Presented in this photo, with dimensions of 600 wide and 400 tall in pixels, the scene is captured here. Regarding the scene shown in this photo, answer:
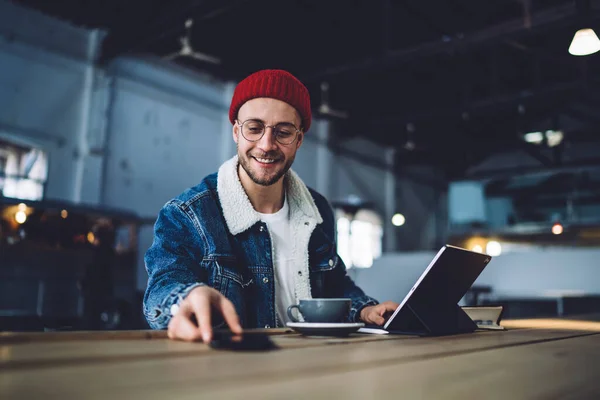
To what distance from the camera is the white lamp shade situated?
4492mm

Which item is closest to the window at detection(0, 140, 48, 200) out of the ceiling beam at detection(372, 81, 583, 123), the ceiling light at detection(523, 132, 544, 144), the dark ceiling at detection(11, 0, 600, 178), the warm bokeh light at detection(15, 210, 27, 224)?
the warm bokeh light at detection(15, 210, 27, 224)

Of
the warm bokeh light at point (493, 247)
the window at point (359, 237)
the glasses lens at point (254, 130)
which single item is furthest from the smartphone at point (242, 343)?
the warm bokeh light at point (493, 247)

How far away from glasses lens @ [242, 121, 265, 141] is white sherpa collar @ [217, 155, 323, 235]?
0.15 m

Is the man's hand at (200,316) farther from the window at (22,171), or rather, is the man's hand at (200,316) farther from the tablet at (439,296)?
the window at (22,171)

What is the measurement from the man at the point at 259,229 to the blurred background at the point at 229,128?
8.70ft

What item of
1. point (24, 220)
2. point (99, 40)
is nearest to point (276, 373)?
point (24, 220)

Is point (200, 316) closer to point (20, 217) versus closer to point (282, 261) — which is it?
point (282, 261)

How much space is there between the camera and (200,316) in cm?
93

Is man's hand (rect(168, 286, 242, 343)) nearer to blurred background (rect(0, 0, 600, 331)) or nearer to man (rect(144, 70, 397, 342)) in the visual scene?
man (rect(144, 70, 397, 342))

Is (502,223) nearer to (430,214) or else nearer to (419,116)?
(419,116)

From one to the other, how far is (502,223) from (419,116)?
2698 mm

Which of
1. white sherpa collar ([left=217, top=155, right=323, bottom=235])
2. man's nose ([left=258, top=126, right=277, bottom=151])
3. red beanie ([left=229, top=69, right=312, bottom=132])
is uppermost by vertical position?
red beanie ([left=229, top=69, right=312, bottom=132])

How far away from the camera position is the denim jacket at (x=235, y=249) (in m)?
1.48

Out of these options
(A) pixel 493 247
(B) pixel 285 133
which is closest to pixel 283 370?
(B) pixel 285 133
